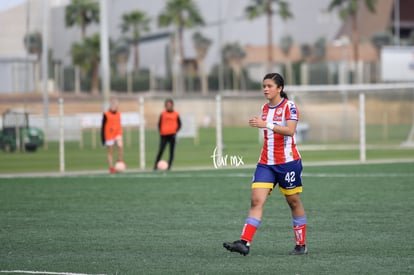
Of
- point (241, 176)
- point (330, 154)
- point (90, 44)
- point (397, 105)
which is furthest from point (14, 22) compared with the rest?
point (241, 176)

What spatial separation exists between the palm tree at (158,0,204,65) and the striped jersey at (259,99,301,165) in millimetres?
79289

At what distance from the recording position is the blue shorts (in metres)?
11.0

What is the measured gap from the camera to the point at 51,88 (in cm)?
7625

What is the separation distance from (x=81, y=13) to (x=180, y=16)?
8815mm

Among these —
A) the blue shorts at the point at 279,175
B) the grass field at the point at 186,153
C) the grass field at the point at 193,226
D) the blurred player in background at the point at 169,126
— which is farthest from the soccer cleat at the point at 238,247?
the grass field at the point at 186,153

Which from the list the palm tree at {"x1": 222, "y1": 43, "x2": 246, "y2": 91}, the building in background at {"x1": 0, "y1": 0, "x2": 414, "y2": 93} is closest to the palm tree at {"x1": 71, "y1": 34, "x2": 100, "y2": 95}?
the building in background at {"x1": 0, "y1": 0, "x2": 414, "y2": 93}

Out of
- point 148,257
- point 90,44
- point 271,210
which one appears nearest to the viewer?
point 148,257

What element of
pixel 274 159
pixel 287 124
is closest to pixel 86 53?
pixel 274 159

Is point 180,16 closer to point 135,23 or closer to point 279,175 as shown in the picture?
point 135,23

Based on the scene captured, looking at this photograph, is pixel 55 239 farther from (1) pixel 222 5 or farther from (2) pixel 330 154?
(1) pixel 222 5

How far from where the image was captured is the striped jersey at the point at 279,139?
1091 centimetres

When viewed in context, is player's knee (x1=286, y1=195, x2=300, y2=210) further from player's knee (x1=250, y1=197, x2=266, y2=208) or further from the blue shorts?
player's knee (x1=250, y1=197, x2=266, y2=208)

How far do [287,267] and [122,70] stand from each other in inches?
3246

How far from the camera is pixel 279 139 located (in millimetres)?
10953
